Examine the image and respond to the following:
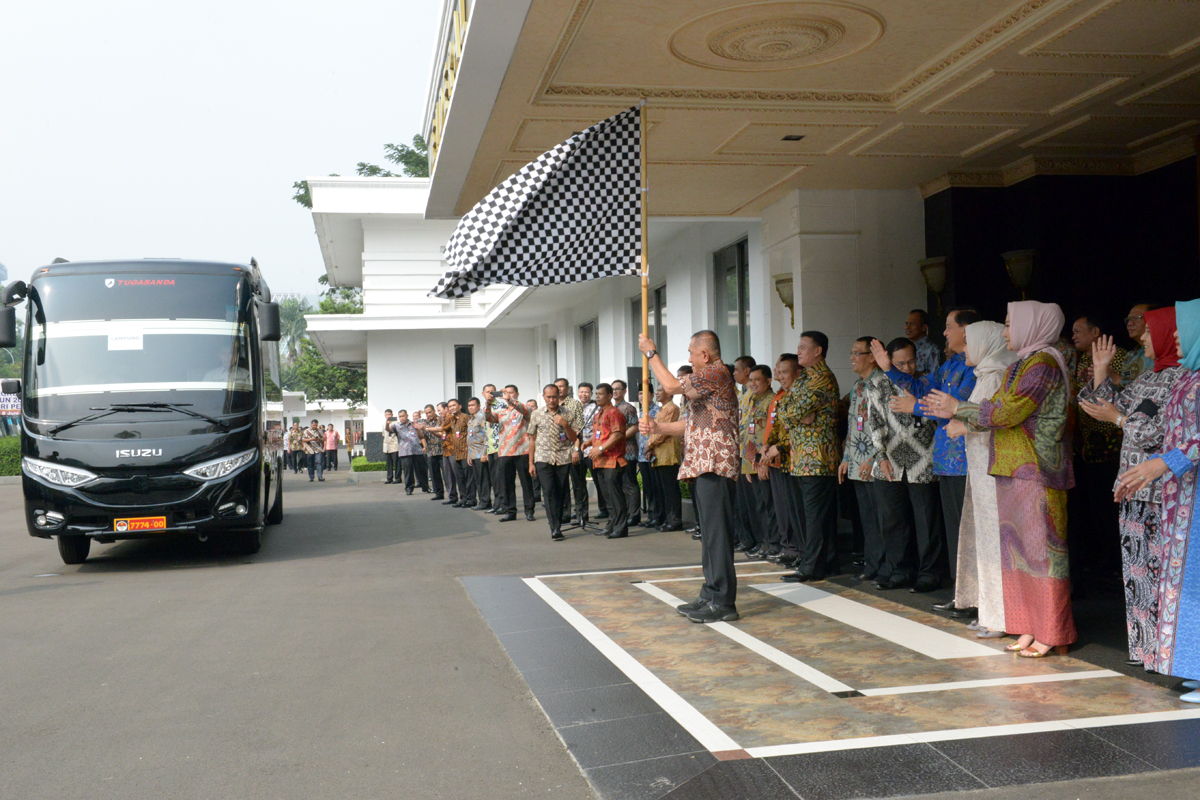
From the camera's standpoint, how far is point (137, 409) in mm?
9578

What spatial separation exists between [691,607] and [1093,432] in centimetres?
332

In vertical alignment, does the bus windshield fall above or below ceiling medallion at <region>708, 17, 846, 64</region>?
below

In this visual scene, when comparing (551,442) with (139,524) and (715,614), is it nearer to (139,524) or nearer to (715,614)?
(139,524)

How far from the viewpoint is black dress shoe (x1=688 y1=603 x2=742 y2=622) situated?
6.39 m

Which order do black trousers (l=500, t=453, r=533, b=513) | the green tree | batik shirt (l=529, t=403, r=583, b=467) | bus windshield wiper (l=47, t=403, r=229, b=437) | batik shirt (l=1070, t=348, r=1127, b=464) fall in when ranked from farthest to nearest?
the green tree, black trousers (l=500, t=453, r=533, b=513), batik shirt (l=529, t=403, r=583, b=467), bus windshield wiper (l=47, t=403, r=229, b=437), batik shirt (l=1070, t=348, r=1127, b=464)

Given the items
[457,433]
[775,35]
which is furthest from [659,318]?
[775,35]

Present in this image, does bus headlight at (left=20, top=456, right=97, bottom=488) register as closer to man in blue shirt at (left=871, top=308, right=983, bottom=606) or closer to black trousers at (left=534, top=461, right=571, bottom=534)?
black trousers at (left=534, top=461, right=571, bottom=534)

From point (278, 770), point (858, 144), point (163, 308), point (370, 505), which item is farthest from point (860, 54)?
point (370, 505)

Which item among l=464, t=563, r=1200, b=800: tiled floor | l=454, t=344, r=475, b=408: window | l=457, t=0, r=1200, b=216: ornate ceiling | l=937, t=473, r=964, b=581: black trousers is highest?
l=457, t=0, r=1200, b=216: ornate ceiling

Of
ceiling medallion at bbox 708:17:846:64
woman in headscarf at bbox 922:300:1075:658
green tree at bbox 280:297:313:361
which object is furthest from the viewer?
green tree at bbox 280:297:313:361

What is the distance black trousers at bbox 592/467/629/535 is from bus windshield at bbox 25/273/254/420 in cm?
423

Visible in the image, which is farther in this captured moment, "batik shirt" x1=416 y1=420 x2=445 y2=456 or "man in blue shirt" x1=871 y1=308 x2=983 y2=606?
"batik shirt" x1=416 y1=420 x2=445 y2=456

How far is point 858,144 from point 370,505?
1185 centimetres

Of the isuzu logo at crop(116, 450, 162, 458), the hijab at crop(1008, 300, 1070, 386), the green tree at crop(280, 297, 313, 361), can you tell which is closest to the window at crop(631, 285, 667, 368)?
the isuzu logo at crop(116, 450, 162, 458)
